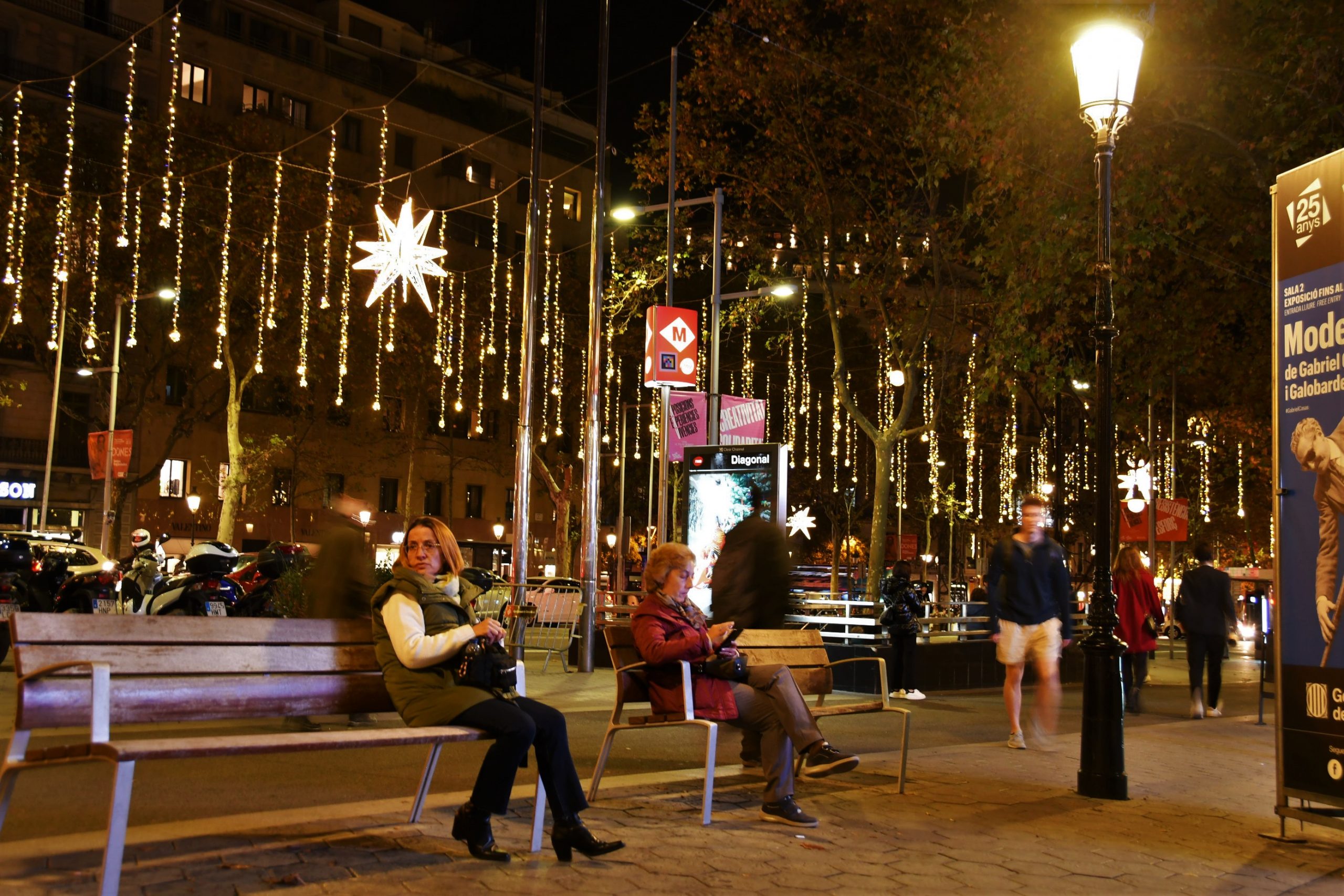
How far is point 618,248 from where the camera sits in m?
31.7

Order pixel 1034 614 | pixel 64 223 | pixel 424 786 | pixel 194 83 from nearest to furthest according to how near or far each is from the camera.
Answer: pixel 424 786 → pixel 1034 614 → pixel 64 223 → pixel 194 83

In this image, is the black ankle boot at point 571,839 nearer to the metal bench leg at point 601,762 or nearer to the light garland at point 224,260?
the metal bench leg at point 601,762

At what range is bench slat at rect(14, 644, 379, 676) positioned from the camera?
514 cm

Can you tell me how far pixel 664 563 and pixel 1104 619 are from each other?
339cm

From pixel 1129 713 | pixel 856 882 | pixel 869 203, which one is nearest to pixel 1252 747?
pixel 1129 713

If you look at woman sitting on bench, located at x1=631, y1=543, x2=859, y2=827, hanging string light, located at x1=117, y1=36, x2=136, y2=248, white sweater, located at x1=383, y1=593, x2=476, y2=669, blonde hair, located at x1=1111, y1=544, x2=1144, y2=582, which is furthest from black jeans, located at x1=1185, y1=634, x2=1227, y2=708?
hanging string light, located at x1=117, y1=36, x2=136, y2=248

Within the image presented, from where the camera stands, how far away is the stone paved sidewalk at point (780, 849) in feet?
17.7

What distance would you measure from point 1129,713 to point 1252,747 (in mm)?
3405

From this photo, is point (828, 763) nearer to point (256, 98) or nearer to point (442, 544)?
point (442, 544)

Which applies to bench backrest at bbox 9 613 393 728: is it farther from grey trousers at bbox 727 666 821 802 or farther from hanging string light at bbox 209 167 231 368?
hanging string light at bbox 209 167 231 368

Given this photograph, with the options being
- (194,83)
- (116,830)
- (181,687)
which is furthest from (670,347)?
(194,83)

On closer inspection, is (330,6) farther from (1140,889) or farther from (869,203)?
(1140,889)

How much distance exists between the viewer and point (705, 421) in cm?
2078

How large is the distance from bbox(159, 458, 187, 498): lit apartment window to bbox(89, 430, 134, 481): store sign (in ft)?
67.2
